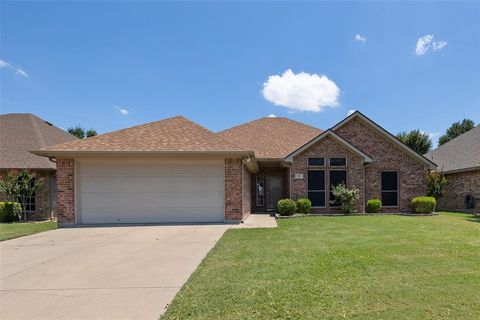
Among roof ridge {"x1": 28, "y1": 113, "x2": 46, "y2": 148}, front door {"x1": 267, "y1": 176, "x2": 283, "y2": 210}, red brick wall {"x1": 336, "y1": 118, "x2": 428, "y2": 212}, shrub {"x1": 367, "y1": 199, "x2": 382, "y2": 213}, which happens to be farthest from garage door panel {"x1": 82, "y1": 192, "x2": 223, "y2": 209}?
red brick wall {"x1": 336, "y1": 118, "x2": 428, "y2": 212}

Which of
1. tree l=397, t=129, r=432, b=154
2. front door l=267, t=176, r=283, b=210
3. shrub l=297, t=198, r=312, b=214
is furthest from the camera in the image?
tree l=397, t=129, r=432, b=154

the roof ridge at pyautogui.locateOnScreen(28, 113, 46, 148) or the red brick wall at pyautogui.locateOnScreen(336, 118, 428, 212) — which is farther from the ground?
the roof ridge at pyautogui.locateOnScreen(28, 113, 46, 148)

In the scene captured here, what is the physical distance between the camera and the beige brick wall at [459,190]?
17141 millimetres

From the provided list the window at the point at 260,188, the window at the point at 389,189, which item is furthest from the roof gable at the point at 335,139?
the window at the point at 260,188

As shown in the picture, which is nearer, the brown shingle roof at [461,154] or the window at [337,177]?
the window at [337,177]

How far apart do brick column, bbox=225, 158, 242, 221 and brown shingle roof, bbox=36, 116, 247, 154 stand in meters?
0.99

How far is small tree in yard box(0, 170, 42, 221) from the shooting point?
14.7 meters

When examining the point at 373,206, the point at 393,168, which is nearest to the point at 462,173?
the point at 393,168

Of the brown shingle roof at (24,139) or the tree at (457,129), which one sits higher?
the tree at (457,129)

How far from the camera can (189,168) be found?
12617mm

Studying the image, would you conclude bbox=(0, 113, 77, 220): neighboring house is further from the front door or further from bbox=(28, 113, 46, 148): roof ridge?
the front door

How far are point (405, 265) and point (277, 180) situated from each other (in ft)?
45.3

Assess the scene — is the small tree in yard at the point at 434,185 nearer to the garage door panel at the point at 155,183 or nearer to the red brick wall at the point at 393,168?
the red brick wall at the point at 393,168

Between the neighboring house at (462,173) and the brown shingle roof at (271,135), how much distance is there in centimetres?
891
